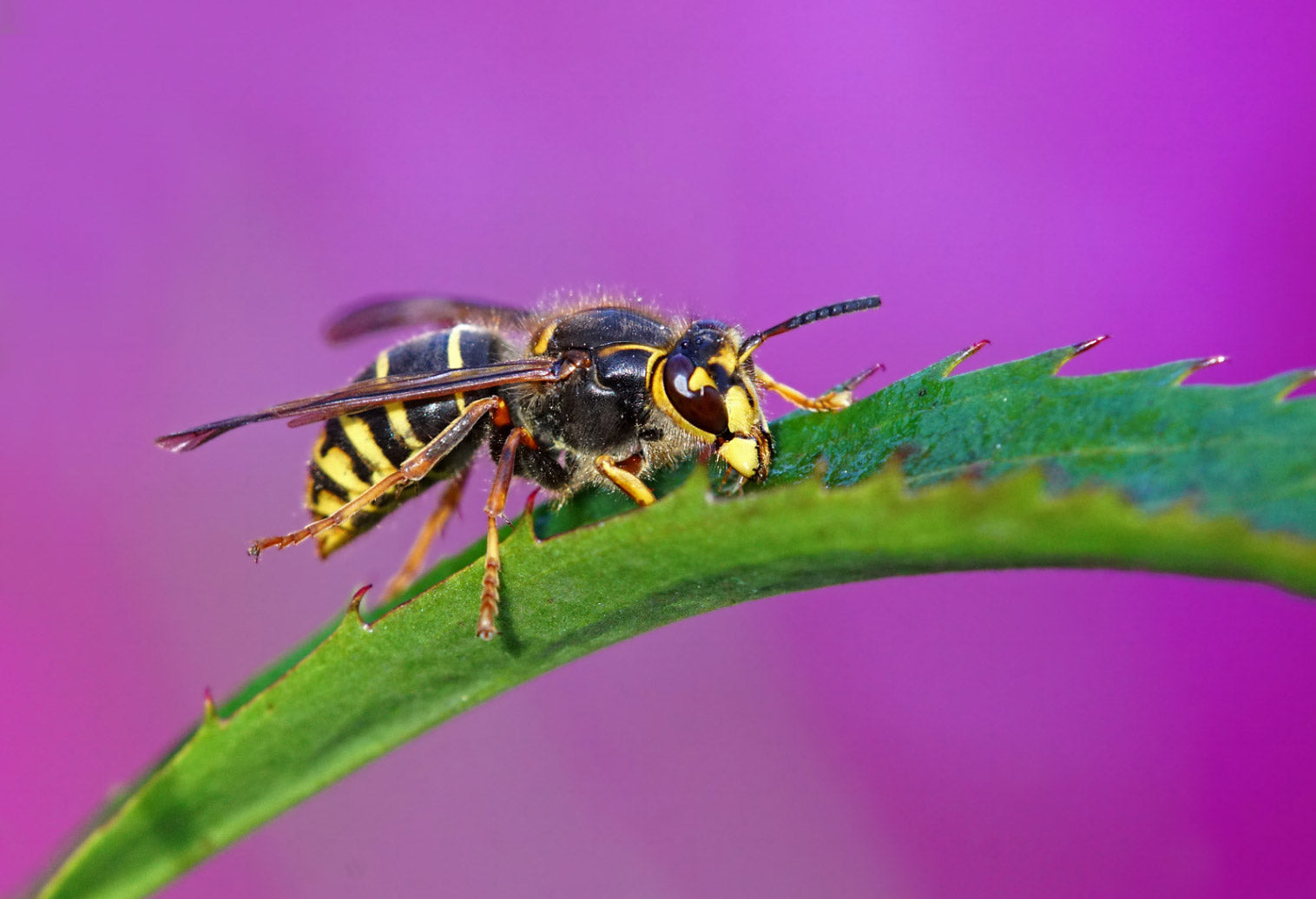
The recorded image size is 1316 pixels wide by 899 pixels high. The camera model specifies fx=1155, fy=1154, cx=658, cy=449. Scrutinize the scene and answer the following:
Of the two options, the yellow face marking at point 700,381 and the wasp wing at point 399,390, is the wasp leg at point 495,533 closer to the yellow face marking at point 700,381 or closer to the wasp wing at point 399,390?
the wasp wing at point 399,390

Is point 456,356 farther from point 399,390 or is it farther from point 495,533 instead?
point 495,533

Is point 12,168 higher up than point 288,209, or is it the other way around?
point 12,168

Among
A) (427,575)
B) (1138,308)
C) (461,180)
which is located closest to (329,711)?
(427,575)

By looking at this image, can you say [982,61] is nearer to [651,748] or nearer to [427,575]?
[651,748]

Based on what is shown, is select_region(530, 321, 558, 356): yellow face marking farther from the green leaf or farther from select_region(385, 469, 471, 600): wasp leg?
the green leaf

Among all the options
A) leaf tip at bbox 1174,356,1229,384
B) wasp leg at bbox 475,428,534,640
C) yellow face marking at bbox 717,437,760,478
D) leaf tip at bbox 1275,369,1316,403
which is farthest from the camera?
yellow face marking at bbox 717,437,760,478

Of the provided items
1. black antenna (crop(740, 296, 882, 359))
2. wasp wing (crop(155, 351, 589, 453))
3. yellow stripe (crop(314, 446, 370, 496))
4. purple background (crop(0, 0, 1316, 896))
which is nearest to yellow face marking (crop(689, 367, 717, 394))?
black antenna (crop(740, 296, 882, 359))

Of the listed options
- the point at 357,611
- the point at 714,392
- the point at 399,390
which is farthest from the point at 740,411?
the point at 357,611
